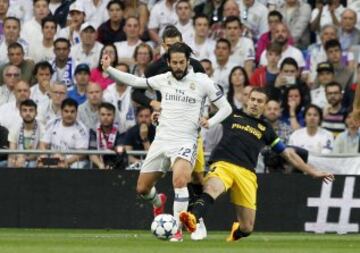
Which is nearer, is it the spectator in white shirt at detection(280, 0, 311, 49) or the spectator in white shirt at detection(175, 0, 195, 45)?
the spectator in white shirt at detection(175, 0, 195, 45)

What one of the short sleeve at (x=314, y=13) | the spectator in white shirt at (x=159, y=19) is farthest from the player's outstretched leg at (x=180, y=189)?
the short sleeve at (x=314, y=13)

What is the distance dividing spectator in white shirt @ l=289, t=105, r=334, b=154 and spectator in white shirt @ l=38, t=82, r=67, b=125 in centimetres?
382

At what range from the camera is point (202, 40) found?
22641 millimetres

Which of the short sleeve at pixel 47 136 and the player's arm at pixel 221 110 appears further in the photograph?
the short sleeve at pixel 47 136

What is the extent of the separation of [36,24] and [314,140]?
5.73 metres

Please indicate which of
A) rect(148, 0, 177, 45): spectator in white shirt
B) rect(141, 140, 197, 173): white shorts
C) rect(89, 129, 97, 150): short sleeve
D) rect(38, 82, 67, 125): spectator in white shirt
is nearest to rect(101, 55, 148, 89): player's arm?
rect(141, 140, 197, 173): white shorts

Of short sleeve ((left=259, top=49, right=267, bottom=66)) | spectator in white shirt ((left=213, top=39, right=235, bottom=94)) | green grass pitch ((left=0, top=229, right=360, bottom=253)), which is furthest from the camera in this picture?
short sleeve ((left=259, top=49, right=267, bottom=66))

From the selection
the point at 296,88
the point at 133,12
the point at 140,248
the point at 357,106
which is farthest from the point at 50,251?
the point at 133,12

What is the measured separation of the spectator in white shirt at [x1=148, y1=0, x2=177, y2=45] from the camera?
23.3 metres

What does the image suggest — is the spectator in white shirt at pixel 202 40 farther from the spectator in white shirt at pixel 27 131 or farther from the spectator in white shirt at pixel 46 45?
the spectator in white shirt at pixel 27 131

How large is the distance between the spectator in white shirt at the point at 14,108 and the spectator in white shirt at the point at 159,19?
286 centimetres

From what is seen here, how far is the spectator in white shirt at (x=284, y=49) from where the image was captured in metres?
22.2

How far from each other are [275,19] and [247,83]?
4.95 feet

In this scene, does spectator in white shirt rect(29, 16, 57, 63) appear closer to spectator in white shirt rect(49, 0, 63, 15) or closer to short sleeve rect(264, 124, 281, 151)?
spectator in white shirt rect(49, 0, 63, 15)
